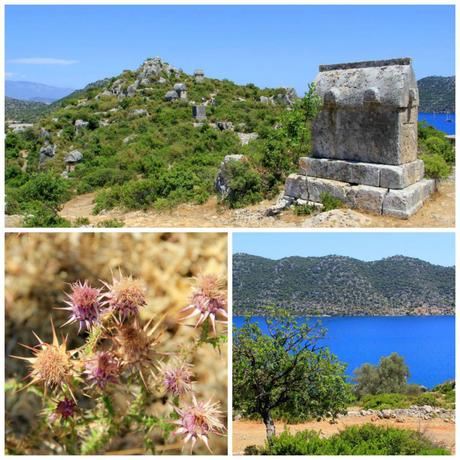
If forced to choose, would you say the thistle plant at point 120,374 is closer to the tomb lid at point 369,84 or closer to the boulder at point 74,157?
the tomb lid at point 369,84

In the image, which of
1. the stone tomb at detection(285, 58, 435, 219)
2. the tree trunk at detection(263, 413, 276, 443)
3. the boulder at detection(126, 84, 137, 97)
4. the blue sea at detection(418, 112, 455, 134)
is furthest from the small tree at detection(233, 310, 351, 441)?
the boulder at detection(126, 84, 137, 97)

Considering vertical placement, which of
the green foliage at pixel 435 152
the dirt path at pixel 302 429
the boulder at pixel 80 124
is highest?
the boulder at pixel 80 124

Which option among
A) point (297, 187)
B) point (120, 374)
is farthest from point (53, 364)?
point (297, 187)

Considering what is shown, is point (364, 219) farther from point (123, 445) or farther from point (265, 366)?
point (123, 445)

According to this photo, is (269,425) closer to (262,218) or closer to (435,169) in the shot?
(262,218)

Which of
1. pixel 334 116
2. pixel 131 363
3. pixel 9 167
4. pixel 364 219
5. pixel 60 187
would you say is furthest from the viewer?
pixel 9 167

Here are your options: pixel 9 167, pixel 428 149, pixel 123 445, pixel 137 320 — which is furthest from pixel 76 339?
pixel 9 167

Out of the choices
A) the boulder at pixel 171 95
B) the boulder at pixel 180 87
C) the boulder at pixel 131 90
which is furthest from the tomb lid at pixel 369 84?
the boulder at pixel 131 90
